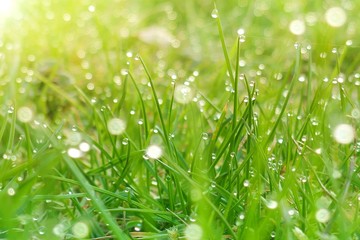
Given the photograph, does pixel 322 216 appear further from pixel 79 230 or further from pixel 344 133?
pixel 79 230

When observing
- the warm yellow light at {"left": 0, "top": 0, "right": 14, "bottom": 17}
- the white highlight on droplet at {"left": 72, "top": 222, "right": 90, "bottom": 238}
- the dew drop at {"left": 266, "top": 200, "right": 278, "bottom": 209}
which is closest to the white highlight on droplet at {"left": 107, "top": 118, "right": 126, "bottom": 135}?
the white highlight on droplet at {"left": 72, "top": 222, "right": 90, "bottom": 238}

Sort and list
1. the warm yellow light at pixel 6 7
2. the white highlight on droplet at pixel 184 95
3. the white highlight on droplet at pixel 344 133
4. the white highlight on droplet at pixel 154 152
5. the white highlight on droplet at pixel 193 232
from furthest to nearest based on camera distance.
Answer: the warm yellow light at pixel 6 7 → the white highlight on droplet at pixel 184 95 → the white highlight on droplet at pixel 344 133 → the white highlight on droplet at pixel 154 152 → the white highlight on droplet at pixel 193 232

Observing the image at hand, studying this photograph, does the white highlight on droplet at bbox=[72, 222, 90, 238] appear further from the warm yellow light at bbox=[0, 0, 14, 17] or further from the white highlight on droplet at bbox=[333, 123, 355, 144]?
the warm yellow light at bbox=[0, 0, 14, 17]

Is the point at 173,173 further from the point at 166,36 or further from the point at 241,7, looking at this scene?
the point at 241,7

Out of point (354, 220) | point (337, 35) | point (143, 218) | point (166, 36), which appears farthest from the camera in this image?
point (166, 36)

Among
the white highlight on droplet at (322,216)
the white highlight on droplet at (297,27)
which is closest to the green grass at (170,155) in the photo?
the white highlight on droplet at (322,216)

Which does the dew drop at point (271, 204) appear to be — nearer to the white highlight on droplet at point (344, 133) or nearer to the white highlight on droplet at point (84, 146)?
the white highlight on droplet at point (344, 133)

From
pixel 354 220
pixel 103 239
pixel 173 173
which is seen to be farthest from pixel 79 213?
pixel 354 220

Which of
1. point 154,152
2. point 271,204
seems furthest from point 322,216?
point 154,152
